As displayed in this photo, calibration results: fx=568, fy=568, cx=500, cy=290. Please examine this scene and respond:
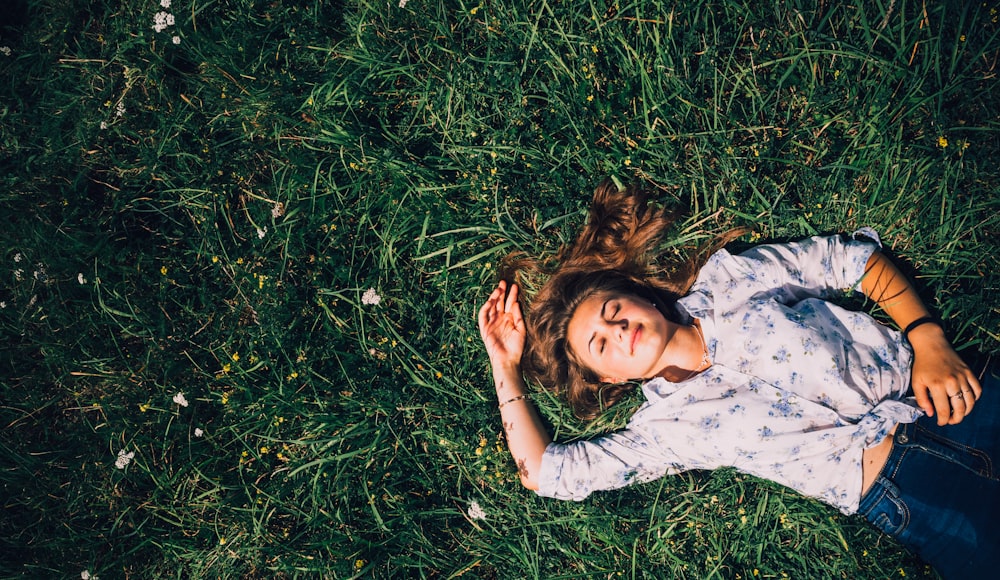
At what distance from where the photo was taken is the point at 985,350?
10.3 feet

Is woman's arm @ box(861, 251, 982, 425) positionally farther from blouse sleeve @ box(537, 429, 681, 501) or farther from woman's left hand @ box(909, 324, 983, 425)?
blouse sleeve @ box(537, 429, 681, 501)

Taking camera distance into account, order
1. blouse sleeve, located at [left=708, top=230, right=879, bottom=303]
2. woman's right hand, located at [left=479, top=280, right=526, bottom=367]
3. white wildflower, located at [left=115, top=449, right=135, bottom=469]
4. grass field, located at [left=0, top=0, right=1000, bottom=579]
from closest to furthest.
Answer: blouse sleeve, located at [left=708, top=230, right=879, bottom=303], grass field, located at [left=0, top=0, right=1000, bottom=579], woman's right hand, located at [left=479, top=280, right=526, bottom=367], white wildflower, located at [left=115, top=449, right=135, bottom=469]

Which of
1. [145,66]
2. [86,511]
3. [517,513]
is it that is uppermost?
[145,66]

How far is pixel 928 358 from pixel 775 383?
0.81 metres

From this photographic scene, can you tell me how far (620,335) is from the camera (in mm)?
2762

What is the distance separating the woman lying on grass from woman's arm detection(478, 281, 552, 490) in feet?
0.04

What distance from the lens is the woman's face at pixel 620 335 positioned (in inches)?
108

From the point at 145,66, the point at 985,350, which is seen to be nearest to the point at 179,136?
the point at 145,66

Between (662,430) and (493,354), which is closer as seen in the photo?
Result: (662,430)

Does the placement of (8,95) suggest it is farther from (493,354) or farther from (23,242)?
(493,354)

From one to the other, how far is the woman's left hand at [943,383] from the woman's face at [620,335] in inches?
48.6

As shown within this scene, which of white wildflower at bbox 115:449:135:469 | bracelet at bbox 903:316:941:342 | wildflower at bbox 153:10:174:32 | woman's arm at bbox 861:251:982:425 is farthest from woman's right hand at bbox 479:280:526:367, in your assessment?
wildflower at bbox 153:10:174:32

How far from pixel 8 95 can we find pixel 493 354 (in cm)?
363

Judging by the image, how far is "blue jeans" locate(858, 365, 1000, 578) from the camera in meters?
2.65
